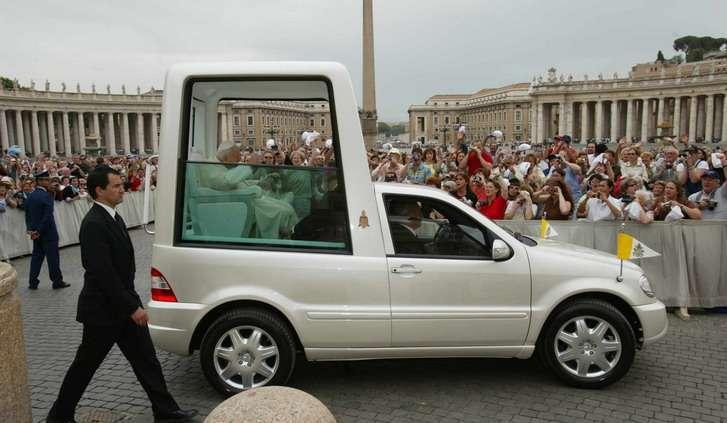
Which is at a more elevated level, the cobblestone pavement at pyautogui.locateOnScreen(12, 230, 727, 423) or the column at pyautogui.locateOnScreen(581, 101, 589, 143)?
the column at pyautogui.locateOnScreen(581, 101, 589, 143)

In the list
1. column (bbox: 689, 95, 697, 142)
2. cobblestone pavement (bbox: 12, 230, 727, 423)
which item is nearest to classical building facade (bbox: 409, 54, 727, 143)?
column (bbox: 689, 95, 697, 142)

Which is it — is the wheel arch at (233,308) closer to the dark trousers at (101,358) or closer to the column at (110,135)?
the dark trousers at (101,358)

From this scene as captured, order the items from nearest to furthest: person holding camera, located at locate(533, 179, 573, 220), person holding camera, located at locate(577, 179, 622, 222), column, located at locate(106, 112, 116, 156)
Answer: person holding camera, located at locate(577, 179, 622, 222) → person holding camera, located at locate(533, 179, 573, 220) → column, located at locate(106, 112, 116, 156)

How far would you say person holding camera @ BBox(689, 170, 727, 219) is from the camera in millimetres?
8289

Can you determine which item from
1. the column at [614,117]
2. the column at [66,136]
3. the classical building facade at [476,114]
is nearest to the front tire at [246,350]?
the column at [614,117]

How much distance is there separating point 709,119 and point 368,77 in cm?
8198

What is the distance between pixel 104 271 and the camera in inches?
172

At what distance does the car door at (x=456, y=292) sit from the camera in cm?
524

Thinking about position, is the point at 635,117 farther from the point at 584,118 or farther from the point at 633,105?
the point at 584,118

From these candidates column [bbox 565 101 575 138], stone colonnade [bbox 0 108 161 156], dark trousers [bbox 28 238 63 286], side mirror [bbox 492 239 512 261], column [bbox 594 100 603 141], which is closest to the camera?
side mirror [bbox 492 239 512 261]

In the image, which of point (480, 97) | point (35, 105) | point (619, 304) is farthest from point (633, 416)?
point (480, 97)

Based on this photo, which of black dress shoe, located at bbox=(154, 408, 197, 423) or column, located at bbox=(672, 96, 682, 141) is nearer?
black dress shoe, located at bbox=(154, 408, 197, 423)

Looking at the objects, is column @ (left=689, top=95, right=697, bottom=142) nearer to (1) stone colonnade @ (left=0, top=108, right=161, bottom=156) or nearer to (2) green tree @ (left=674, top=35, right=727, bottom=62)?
(2) green tree @ (left=674, top=35, right=727, bottom=62)

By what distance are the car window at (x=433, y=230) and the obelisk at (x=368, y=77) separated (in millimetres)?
21553
